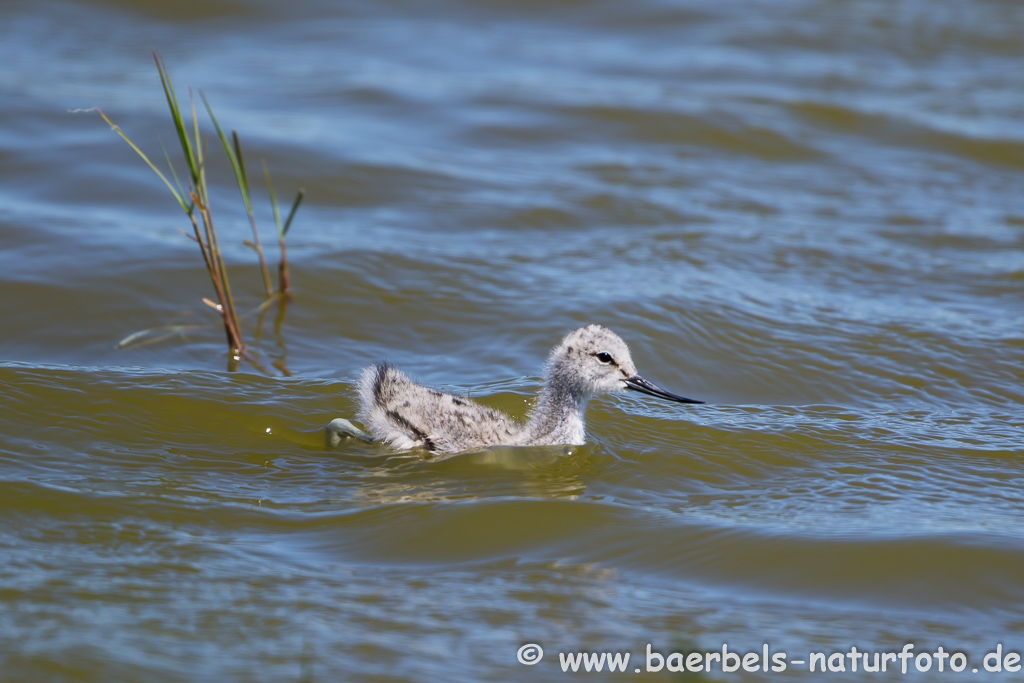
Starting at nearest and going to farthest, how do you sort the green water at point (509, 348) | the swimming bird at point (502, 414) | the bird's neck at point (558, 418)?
the green water at point (509, 348)
the swimming bird at point (502, 414)
the bird's neck at point (558, 418)

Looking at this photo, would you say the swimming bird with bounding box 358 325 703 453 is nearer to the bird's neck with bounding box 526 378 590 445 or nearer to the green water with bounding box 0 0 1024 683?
the bird's neck with bounding box 526 378 590 445

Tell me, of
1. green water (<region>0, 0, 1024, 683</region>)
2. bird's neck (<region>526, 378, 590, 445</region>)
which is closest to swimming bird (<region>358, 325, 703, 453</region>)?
bird's neck (<region>526, 378, 590, 445</region>)

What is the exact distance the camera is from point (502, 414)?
20.7 ft

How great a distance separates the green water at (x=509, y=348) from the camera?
4.43 meters

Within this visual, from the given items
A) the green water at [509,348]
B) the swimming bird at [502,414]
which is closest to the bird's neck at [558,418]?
the swimming bird at [502,414]

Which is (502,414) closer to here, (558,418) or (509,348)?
(558,418)

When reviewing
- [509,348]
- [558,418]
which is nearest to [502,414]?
[558,418]

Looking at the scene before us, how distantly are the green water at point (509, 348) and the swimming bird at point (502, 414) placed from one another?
0.51ft

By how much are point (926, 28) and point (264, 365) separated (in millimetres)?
12421

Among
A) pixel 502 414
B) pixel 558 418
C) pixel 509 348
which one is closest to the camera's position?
pixel 558 418

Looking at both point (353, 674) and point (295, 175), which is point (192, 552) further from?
point (295, 175)

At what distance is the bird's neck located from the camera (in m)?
6.14

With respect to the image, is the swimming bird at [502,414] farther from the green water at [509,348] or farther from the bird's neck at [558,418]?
the green water at [509,348]

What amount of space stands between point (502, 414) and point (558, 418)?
0.34m
